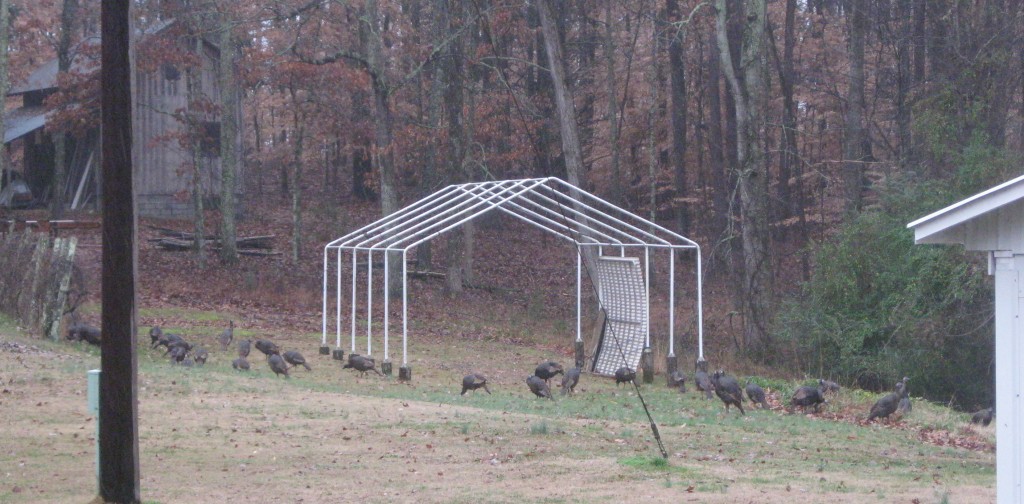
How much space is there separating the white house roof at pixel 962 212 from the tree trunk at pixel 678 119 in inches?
1020

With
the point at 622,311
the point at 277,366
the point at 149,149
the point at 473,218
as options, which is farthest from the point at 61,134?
the point at 622,311

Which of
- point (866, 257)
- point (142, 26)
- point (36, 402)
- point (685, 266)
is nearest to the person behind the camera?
point (36, 402)

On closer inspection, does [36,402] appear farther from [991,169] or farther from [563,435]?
[991,169]

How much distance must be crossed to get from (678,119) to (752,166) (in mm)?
13383

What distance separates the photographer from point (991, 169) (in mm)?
19391

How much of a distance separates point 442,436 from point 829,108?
27703mm

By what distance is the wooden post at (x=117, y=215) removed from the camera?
253 inches

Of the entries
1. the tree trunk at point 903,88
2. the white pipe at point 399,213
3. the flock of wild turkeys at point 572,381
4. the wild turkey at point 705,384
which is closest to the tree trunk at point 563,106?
the white pipe at point 399,213

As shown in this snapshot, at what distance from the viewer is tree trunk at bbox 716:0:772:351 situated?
69.7ft

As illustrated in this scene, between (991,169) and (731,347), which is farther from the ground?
(991,169)

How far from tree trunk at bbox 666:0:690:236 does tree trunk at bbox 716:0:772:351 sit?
439 inches

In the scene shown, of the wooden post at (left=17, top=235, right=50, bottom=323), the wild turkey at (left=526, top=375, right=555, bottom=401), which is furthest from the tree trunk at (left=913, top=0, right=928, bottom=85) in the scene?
the wooden post at (left=17, top=235, right=50, bottom=323)

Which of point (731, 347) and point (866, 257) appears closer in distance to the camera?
point (866, 257)

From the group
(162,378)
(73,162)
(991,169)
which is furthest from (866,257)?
(73,162)
